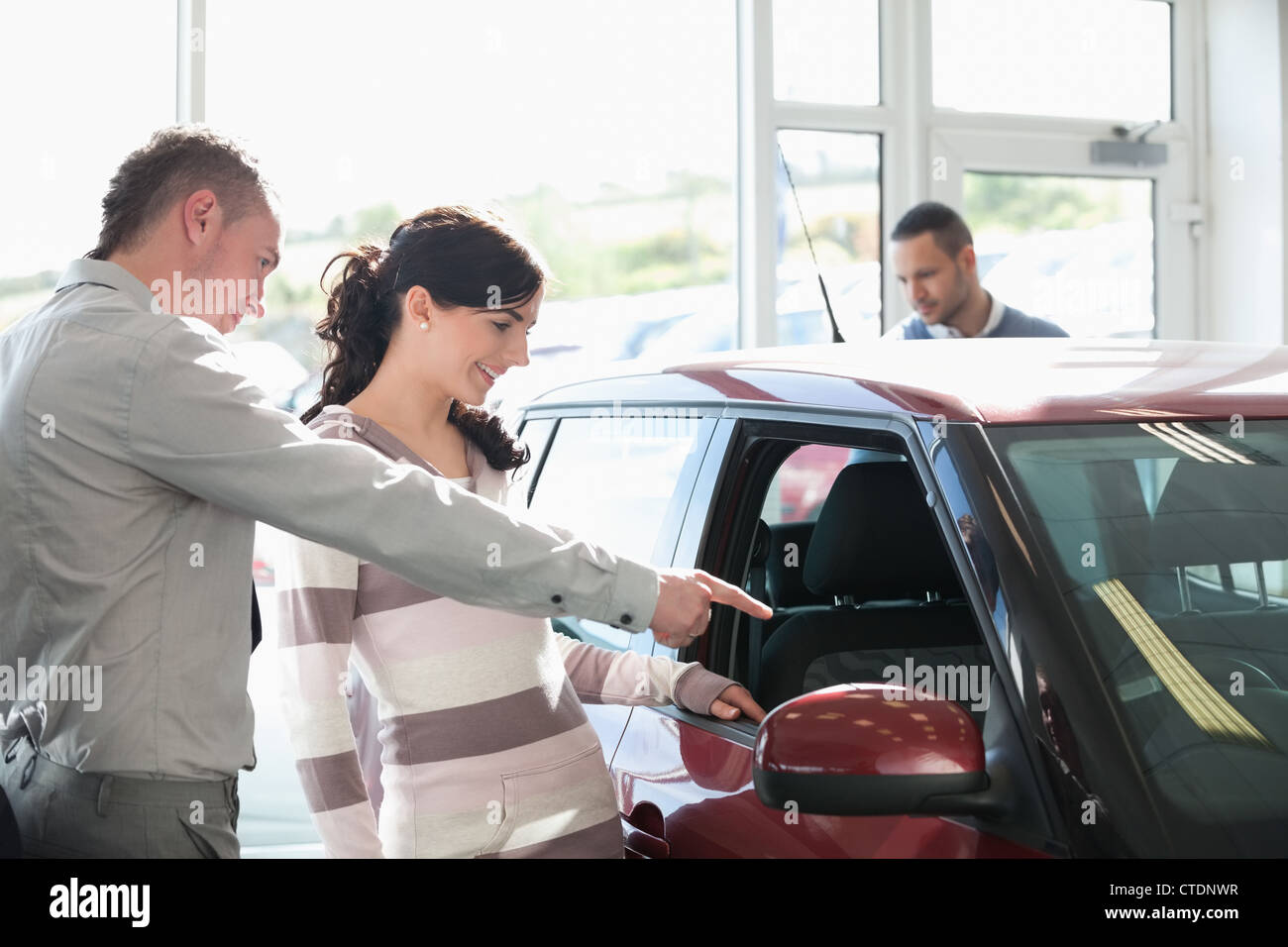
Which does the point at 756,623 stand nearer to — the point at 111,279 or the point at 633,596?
the point at 633,596

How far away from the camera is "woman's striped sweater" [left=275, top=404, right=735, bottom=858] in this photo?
160 centimetres

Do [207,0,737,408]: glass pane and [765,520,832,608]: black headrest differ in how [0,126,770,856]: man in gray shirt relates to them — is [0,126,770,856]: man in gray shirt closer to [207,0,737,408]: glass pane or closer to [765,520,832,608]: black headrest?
[765,520,832,608]: black headrest

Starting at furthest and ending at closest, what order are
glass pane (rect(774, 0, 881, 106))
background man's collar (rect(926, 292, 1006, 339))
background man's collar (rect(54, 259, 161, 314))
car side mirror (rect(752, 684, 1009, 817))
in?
glass pane (rect(774, 0, 881, 106)), background man's collar (rect(926, 292, 1006, 339)), background man's collar (rect(54, 259, 161, 314)), car side mirror (rect(752, 684, 1009, 817))

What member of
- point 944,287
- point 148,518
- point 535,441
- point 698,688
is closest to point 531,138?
point 944,287

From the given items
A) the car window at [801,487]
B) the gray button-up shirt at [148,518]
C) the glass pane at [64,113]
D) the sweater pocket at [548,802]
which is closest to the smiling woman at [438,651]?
A: the sweater pocket at [548,802]

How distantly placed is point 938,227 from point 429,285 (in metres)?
2.56

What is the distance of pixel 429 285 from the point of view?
1.76 meters

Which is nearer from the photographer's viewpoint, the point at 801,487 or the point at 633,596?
the point at 633,596

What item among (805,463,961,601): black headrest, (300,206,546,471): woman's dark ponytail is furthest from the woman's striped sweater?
(805,463,961,601): black headrest

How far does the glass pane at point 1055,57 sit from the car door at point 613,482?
3.44 meters

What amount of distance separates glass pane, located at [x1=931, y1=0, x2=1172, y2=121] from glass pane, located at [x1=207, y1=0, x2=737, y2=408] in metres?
0.94
